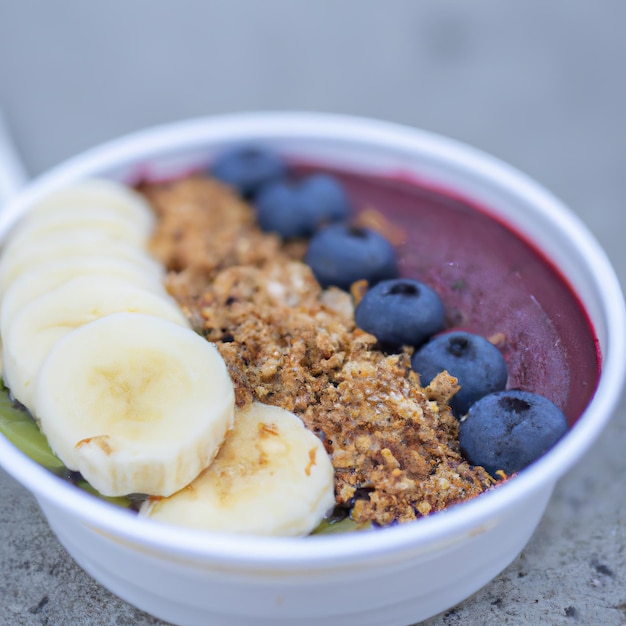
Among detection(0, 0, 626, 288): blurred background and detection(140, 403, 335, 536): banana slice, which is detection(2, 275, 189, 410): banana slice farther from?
detection(0, 0, 626, 288): blurred background

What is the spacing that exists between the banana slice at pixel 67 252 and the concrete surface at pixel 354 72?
889mm

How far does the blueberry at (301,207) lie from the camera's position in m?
1.38

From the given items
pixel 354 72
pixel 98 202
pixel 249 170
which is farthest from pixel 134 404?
pixel 354 72

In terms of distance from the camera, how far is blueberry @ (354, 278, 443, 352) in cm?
109

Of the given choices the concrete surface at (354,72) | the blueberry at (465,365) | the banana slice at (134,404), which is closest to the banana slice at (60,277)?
the banana slice at (134,404)

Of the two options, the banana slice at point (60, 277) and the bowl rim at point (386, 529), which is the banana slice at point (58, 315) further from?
the bowl rim at point (386, 529)

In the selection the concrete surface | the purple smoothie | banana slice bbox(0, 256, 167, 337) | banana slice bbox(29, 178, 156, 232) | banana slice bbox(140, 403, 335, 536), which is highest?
banana slice bbox(0, 256, 167, 337)

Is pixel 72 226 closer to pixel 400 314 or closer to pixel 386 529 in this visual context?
pixel 400 314

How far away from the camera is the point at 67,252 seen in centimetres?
122

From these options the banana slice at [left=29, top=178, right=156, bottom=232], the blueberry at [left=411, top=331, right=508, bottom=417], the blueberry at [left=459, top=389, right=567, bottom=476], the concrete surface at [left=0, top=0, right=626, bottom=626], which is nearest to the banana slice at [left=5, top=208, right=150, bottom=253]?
the banana slice at [left=29, top=178, right=156, bottom=232]

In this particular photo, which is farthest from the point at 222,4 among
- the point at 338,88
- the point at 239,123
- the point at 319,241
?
the point at 319,241

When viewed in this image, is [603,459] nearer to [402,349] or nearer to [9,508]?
[402,349]

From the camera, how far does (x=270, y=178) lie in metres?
1.49

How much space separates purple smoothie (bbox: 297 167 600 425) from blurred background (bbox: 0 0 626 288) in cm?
70
